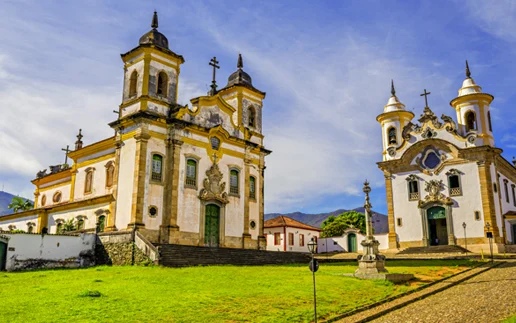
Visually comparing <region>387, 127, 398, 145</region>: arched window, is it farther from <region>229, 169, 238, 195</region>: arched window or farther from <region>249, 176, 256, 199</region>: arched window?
<region>229, 169, 238, 195</region>: arched window

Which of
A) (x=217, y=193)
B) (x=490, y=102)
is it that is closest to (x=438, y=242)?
(x=490, y=102)

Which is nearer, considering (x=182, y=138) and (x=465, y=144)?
(x=182, y=138)

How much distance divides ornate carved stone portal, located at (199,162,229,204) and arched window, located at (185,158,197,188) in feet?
2.24

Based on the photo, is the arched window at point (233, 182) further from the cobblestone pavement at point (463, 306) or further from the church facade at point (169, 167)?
the cobblestone pavement at point (463, 306)

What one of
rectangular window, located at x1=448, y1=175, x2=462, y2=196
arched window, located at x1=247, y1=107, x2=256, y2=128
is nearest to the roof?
arched window, located at x1=247, y1=107, x2=256, y2=128

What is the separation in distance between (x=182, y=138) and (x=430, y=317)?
1935 centimetres

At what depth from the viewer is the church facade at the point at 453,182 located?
114 feet

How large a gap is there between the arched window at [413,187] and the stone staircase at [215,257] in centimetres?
1354

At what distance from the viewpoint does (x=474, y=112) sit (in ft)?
123

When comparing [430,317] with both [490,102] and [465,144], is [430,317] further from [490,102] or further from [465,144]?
[490,102]

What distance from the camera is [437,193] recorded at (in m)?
36.7

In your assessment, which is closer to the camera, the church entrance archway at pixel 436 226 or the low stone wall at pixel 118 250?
the low stone wall at pixel 118 250

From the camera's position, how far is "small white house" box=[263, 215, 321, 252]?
47.0 metres

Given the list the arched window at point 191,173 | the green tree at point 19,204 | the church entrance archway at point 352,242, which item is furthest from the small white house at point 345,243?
the green tree at point 19,204
